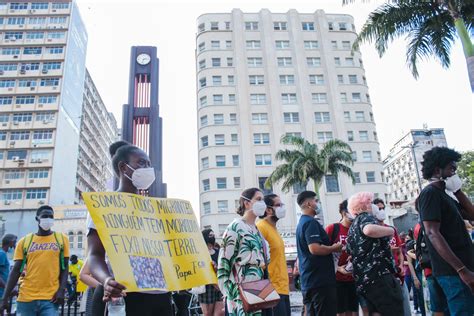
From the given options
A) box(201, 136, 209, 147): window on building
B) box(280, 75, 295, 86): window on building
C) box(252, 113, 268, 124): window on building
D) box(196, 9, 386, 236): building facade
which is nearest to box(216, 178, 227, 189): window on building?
box(196, 9, 386, 236): building facade

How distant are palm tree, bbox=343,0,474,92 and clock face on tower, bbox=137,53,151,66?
24.0 ft

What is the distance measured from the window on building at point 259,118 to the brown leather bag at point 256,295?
41548mm

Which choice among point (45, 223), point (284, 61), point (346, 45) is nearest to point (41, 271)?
point (45, 223)

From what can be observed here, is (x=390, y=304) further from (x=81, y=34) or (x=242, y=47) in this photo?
(x=81, y=34)

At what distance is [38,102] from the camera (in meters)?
54.1

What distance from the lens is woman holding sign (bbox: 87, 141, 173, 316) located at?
212cm

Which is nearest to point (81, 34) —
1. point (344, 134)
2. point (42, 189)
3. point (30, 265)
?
point (42, 189)

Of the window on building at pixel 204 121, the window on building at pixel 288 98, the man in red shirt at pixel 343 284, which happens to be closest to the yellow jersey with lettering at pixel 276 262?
the man in red shirt at pixel 343 284

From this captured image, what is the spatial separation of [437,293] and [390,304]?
0.50 meters

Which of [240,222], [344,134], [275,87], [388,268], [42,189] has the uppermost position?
[275,87]

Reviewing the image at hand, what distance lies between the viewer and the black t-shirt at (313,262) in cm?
445

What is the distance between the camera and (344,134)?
44.9m

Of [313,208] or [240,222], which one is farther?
[313,208]

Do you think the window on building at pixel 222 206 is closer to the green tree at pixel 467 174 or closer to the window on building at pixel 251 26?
the window on building at pixel 251 26
